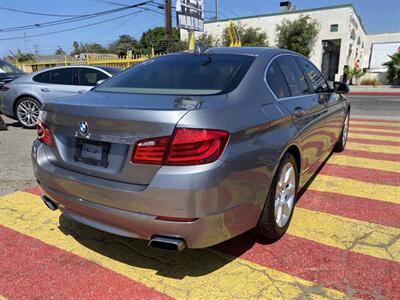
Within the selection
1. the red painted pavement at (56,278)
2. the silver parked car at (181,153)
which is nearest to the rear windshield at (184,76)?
the silver parked car at (181,153)

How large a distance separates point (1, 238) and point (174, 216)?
1911 mm

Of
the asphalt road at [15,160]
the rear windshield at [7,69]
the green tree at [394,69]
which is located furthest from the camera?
the green tree at [394,69]

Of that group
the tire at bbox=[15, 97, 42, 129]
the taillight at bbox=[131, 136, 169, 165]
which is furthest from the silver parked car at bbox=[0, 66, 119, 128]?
the taillight at bbox=[131, 136, 169, 165]

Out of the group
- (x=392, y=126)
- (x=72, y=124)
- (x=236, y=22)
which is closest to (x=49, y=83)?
(x=72, y=124)

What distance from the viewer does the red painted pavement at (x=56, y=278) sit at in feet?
8.22

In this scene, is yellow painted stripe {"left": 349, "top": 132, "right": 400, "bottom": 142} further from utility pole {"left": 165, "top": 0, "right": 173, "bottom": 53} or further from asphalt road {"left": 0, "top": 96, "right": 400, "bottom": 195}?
utility pole {"left": 165, "top": 0, "right": 173, "bottom": 53}

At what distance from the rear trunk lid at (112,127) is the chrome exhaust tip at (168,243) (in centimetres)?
39

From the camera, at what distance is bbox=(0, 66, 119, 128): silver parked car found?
28.3 ft

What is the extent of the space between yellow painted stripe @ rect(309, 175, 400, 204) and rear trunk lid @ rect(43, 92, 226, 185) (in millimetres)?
2539

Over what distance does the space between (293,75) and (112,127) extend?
7.15ft

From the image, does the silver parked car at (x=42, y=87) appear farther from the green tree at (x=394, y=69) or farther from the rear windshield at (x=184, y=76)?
the green tree at (x=394, y=69)

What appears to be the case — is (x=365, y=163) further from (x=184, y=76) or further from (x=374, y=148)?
(x=184, y=76)

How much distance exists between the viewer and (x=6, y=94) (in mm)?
8875

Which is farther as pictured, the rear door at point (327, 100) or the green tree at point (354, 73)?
the green tree at point (354, 73)
